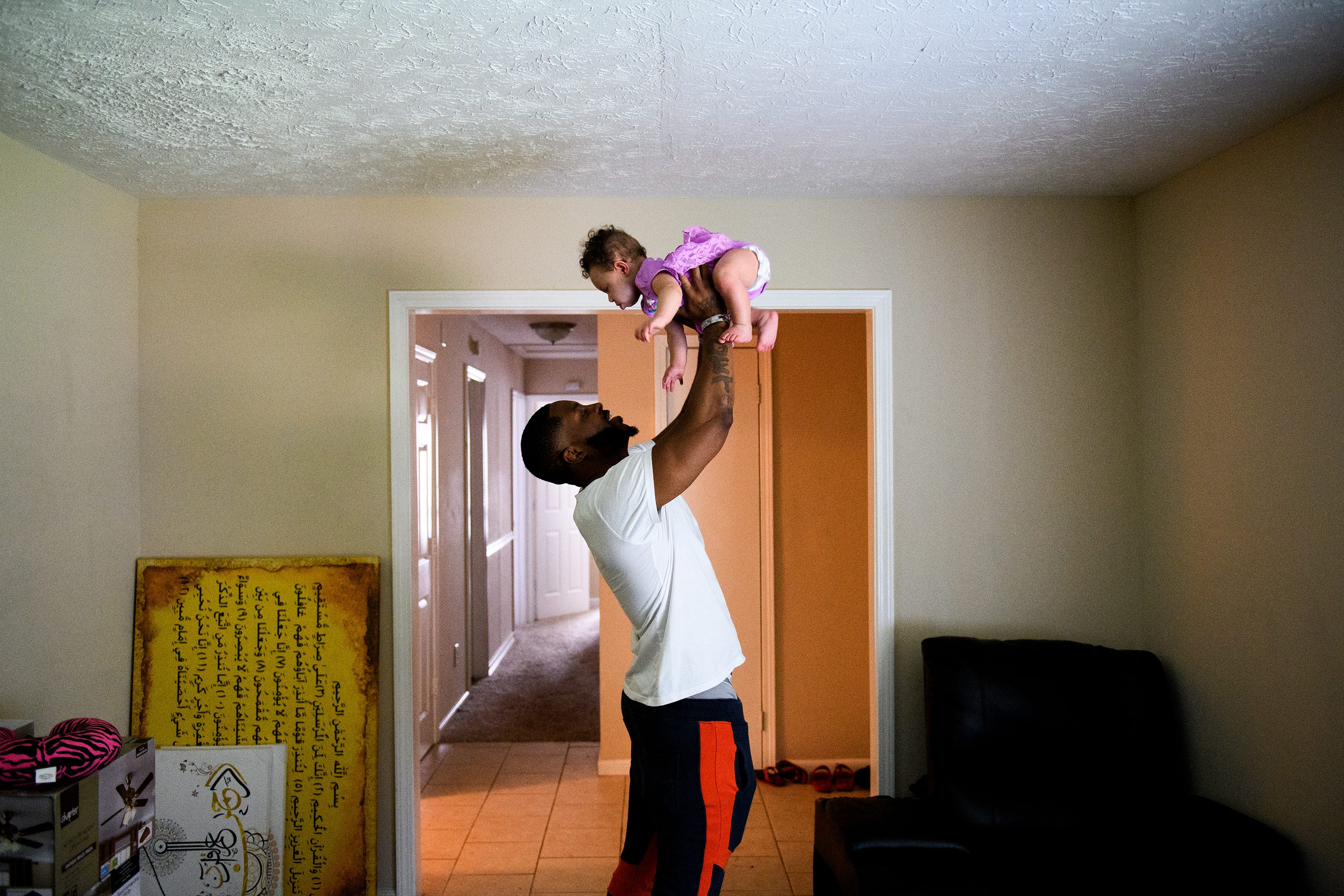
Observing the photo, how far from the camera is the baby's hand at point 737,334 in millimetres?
1604

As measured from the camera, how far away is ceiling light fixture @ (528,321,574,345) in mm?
5660

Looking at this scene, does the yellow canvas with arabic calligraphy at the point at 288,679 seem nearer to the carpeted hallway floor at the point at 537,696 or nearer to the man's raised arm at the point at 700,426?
the man's raised arm at the point at 700,426

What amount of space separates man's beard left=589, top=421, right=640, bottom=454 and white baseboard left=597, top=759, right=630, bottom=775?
109 inches

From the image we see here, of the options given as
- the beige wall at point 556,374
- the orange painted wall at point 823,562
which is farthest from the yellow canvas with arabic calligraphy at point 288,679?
the beige wall at point 556,374

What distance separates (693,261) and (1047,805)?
1.91 metres

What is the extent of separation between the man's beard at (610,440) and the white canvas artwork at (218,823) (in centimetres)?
181

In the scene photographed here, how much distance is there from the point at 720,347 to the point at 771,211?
5.04 ft

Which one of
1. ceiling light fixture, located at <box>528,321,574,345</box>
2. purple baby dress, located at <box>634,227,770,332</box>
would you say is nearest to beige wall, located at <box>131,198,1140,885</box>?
purple baby dress, located at <box>634,227,770,332</box>

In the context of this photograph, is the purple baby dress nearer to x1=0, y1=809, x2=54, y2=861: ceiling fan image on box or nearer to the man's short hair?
the man's short hair

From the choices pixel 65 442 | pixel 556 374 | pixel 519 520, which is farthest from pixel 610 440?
pixel 556 374

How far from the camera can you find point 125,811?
1.81 m

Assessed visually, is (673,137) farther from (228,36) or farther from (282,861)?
(282,861)

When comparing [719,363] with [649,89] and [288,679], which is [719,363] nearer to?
[649,89]

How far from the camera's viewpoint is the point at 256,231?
116 inches
